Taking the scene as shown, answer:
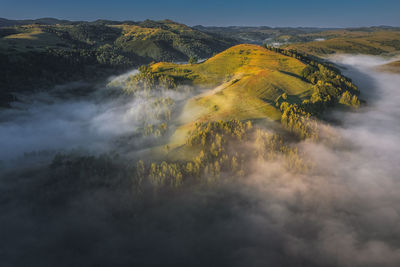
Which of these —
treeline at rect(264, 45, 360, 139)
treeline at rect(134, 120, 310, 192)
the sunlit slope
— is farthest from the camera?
the sunlit slope

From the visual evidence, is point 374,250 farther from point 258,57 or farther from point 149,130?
point 258,57

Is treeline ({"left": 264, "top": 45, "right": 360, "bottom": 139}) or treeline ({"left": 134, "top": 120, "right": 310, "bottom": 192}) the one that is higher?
treeline ({"left": 264, "top": 45, "right": 360, "bottom": 139})

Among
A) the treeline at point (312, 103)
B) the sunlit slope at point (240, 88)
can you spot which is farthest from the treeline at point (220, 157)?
the treeline at point (312, 103)

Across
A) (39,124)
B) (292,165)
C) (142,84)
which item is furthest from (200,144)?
(39,124)

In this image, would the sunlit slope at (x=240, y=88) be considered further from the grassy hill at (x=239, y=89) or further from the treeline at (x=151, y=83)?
the treeline at (x=151, y=83)

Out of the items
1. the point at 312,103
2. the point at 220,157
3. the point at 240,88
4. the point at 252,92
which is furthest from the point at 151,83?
the point at 220,157

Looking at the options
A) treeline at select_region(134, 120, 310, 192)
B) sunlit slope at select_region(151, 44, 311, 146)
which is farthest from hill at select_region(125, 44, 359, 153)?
treeline at select_region(134, 120, 310, 192)

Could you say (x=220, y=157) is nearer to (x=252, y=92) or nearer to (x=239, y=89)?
(x=252, y=92)

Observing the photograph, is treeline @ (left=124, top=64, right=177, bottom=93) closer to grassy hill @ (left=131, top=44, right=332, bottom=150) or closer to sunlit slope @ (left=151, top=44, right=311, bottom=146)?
grassy hill @ (left=131, top=44, right=332, bottom=150)
